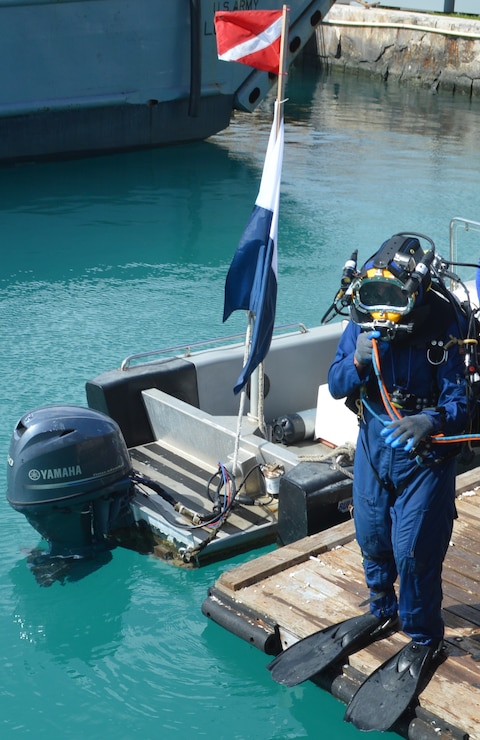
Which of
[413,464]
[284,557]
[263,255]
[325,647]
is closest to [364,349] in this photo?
[413,464]

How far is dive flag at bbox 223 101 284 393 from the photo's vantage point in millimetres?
5098

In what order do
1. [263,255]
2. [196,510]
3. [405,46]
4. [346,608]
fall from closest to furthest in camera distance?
[346,608], [263,255], [196,510], [405,46]

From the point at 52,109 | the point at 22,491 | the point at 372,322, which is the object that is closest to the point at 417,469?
the point at 372,322

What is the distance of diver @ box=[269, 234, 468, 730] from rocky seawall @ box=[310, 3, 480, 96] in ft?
70.6

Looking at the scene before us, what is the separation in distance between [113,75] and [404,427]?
12.5m

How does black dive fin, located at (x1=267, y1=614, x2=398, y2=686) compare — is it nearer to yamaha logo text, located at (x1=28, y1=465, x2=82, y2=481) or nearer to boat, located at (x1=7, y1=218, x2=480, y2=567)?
boat, located at (x1=7, y1=218, x2=480, y2=567)

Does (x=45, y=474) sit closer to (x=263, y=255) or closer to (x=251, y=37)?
(x=263, y=255)

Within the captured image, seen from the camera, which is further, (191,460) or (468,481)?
(191,460)

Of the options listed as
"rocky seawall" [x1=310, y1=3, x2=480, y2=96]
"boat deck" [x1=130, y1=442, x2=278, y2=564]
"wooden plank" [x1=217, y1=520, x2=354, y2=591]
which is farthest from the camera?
"rocky seawall" [x1=310, y1=3, x2=480, y2=96]

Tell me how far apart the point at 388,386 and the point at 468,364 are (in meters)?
0.29

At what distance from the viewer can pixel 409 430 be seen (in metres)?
3.29

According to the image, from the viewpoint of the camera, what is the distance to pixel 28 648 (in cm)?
453

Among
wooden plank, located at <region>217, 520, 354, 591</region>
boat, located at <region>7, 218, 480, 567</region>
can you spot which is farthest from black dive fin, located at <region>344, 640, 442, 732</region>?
boat, located at <region>7, 218, 480, 567</region>

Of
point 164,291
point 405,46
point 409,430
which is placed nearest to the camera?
point 409,430
